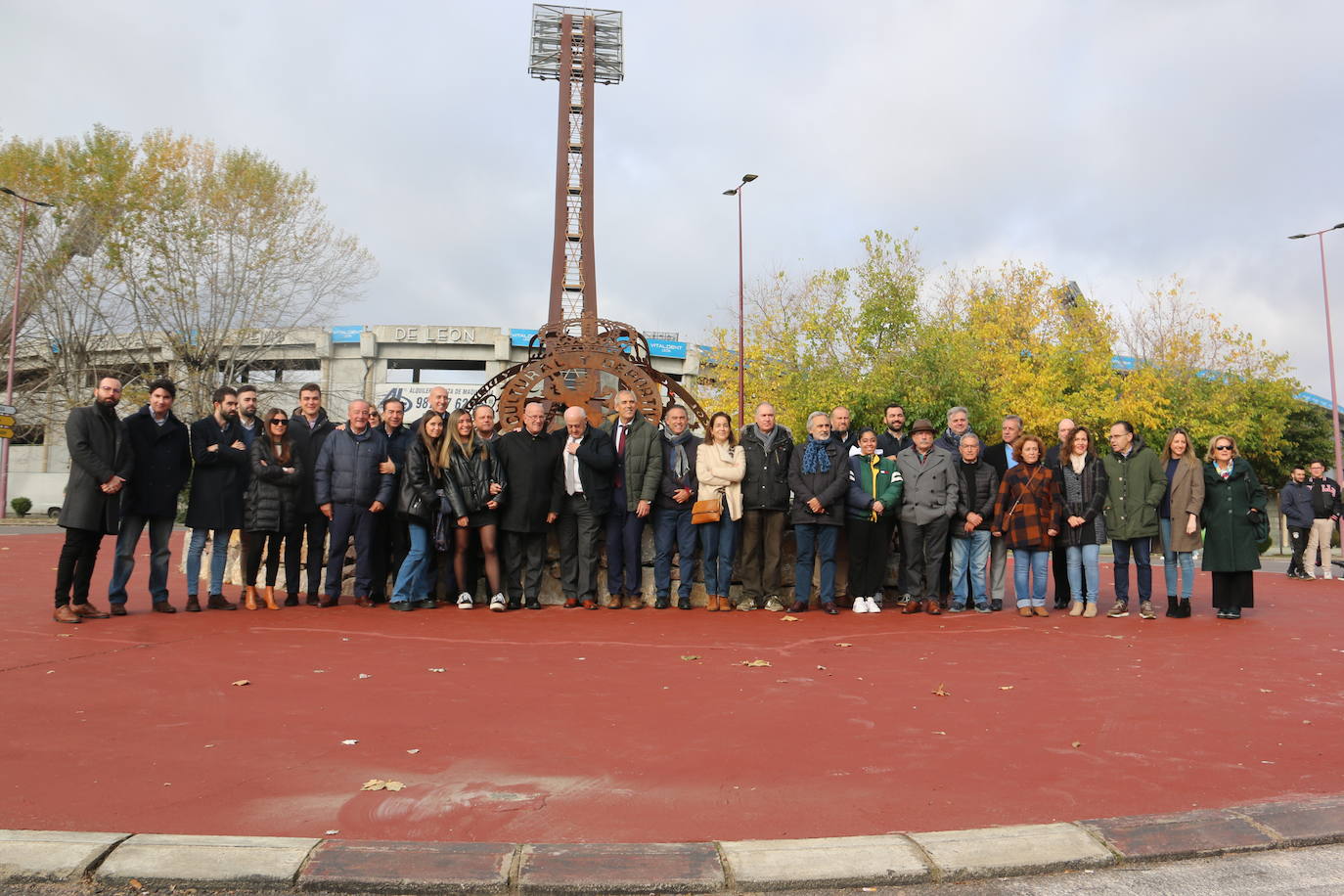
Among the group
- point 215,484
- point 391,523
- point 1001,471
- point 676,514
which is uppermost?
point 1001,471

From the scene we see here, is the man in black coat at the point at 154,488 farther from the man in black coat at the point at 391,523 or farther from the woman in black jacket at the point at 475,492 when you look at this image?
the woman in black jacket at the point at 475,492

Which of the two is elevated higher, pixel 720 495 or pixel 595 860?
pixel 720 495

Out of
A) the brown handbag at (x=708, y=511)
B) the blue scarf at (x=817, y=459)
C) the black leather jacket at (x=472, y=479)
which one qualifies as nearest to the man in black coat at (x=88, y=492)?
the black leather jacket at (x=472, y=479)

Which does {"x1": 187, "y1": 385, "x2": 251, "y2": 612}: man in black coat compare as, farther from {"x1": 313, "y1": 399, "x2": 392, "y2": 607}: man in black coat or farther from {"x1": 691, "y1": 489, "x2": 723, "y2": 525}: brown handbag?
{"x1": 691, "y1": 489, "x2": 723, "y2": 525}: brown handbag

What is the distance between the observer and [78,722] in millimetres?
4496

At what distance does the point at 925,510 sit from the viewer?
9.11 meters

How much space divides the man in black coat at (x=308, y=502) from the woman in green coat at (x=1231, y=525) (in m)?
8.51

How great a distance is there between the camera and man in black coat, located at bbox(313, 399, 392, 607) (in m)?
8.68

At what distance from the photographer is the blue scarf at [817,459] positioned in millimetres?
8906

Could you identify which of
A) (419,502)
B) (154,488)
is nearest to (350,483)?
(419,502)

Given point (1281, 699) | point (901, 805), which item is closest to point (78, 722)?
point (901, 805)

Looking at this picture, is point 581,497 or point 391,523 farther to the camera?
point 391,523

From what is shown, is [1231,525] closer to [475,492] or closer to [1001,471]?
[1001,471]

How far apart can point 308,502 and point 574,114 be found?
129 feet
